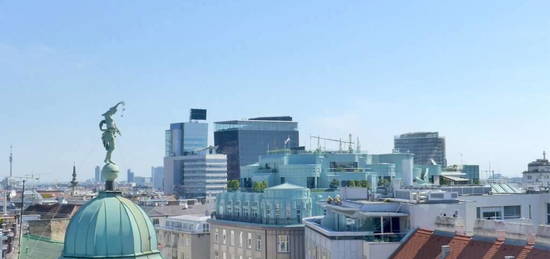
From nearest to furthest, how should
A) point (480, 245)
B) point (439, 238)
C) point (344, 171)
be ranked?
point (480, 245), point (439, 238), point (344, 171)

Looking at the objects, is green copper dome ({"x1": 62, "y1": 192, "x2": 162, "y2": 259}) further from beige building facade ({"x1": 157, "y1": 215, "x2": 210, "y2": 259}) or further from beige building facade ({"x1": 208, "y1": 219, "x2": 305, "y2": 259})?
beige building facade ({"x1": 157, "y1": 215, "x2": 210, "y2": 259})

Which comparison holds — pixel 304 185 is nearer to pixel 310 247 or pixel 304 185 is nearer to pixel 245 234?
pixel 245 234

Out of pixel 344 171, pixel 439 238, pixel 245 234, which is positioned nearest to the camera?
pixel 439 238

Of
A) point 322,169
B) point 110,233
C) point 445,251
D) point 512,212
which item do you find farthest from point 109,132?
point 322,169

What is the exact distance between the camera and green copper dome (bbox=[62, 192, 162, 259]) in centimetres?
2742

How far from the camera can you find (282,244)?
86.6m

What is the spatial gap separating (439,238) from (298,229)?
36804 millimetres

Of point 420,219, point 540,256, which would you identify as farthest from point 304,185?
point 540,256

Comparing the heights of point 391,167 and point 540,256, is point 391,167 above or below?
above

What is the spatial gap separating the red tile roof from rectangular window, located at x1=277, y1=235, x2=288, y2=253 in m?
32.6

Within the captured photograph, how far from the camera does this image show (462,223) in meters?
53.7

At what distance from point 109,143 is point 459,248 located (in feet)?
86.0

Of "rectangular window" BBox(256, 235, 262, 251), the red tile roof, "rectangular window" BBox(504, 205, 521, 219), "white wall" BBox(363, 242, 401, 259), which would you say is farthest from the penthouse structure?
the red tile roof

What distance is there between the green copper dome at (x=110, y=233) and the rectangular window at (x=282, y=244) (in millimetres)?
58661
